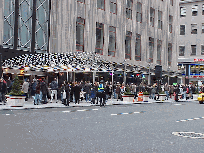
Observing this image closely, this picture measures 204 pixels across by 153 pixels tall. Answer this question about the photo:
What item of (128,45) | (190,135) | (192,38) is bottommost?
(190,135)

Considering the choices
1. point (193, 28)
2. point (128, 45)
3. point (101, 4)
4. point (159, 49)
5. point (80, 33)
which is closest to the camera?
point (80, 33)

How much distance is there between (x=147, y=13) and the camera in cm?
5222

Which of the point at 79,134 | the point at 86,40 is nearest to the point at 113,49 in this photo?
the point at 86,40

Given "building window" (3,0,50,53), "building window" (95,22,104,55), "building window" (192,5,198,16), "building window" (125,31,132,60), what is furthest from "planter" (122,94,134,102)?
"building window" (192,5,198,16)

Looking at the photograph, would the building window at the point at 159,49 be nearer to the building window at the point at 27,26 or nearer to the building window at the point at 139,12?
the building window at the point at 139,12

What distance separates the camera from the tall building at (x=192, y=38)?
68.6 meters

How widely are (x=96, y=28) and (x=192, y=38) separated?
3291 cm

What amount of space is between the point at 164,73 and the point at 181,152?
46.2 m

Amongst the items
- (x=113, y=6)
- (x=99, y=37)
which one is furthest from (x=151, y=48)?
(x=99, y=37)

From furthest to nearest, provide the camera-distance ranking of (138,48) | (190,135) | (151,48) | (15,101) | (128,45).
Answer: (151,48) → (138,48) → (128,45) → (15,101) → (190,135)

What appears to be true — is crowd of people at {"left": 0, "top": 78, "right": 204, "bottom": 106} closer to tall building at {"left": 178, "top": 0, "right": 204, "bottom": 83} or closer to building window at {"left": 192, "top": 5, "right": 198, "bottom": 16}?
tall building at {"left": 178, "top": 0, "right": 204, "bottom": 83}

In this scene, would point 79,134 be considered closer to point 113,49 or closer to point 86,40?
point 86,40

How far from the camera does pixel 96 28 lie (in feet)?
136

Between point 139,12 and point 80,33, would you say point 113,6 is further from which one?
point 80,33
